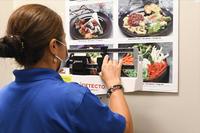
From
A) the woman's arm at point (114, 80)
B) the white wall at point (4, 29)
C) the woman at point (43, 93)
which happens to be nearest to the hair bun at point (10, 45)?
the woman at point (43, 93)

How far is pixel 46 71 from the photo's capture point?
0.88 metres

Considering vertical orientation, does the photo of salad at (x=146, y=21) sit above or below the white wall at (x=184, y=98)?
above

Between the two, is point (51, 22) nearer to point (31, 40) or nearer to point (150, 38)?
point (31, 40)

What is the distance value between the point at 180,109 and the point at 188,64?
0.16 m

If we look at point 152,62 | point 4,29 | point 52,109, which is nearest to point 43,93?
point 52,109

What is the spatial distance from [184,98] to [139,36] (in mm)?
275

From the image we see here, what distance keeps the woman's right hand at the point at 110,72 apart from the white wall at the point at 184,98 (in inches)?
6.5

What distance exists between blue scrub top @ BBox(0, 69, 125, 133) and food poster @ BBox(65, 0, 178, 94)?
0.27 meters

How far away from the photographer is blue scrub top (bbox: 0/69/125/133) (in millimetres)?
813

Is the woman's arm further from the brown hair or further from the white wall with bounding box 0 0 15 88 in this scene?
the white wall with bounding box 0 0 15 88

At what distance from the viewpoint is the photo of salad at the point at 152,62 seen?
44.1 inches

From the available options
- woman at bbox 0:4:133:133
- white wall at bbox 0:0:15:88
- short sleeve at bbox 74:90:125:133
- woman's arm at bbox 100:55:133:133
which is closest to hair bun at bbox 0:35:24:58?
woman at bbox 0:4:133:133

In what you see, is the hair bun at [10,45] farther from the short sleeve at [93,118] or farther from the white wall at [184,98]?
the white wall at [184,98]

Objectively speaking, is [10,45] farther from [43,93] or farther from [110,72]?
[110,72]
